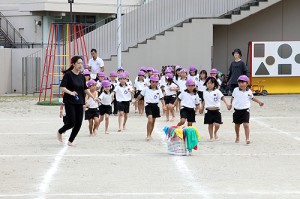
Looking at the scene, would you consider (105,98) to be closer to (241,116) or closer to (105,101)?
(105,101)

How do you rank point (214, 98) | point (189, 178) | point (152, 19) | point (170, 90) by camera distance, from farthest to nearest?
point (152, 19)
point (170, 90)
point (214, 98)
point (189, 178)

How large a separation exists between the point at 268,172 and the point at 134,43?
2318cm

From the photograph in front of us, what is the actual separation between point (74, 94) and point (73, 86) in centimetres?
26

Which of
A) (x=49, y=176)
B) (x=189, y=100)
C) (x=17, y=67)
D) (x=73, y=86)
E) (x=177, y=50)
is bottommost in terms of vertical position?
(x=49, y=176)

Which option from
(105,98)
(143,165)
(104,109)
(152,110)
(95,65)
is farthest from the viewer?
(95,65)

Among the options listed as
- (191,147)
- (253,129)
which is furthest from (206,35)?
(191,147)

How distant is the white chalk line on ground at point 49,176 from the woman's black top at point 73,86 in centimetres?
110

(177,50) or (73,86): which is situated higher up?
(177,50)

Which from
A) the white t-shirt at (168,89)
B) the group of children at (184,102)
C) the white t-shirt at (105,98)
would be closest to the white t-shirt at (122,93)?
the group of children at (184,102)

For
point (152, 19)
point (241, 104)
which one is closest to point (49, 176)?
point (241, 104)

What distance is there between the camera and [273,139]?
667 inches

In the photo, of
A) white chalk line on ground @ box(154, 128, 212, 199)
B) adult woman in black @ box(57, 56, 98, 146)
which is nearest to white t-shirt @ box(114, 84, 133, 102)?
adult woman in black @ box(57, 56, 98, 146)

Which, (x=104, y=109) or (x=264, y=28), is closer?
(x=104, y=109)

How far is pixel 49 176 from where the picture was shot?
39.0ft
